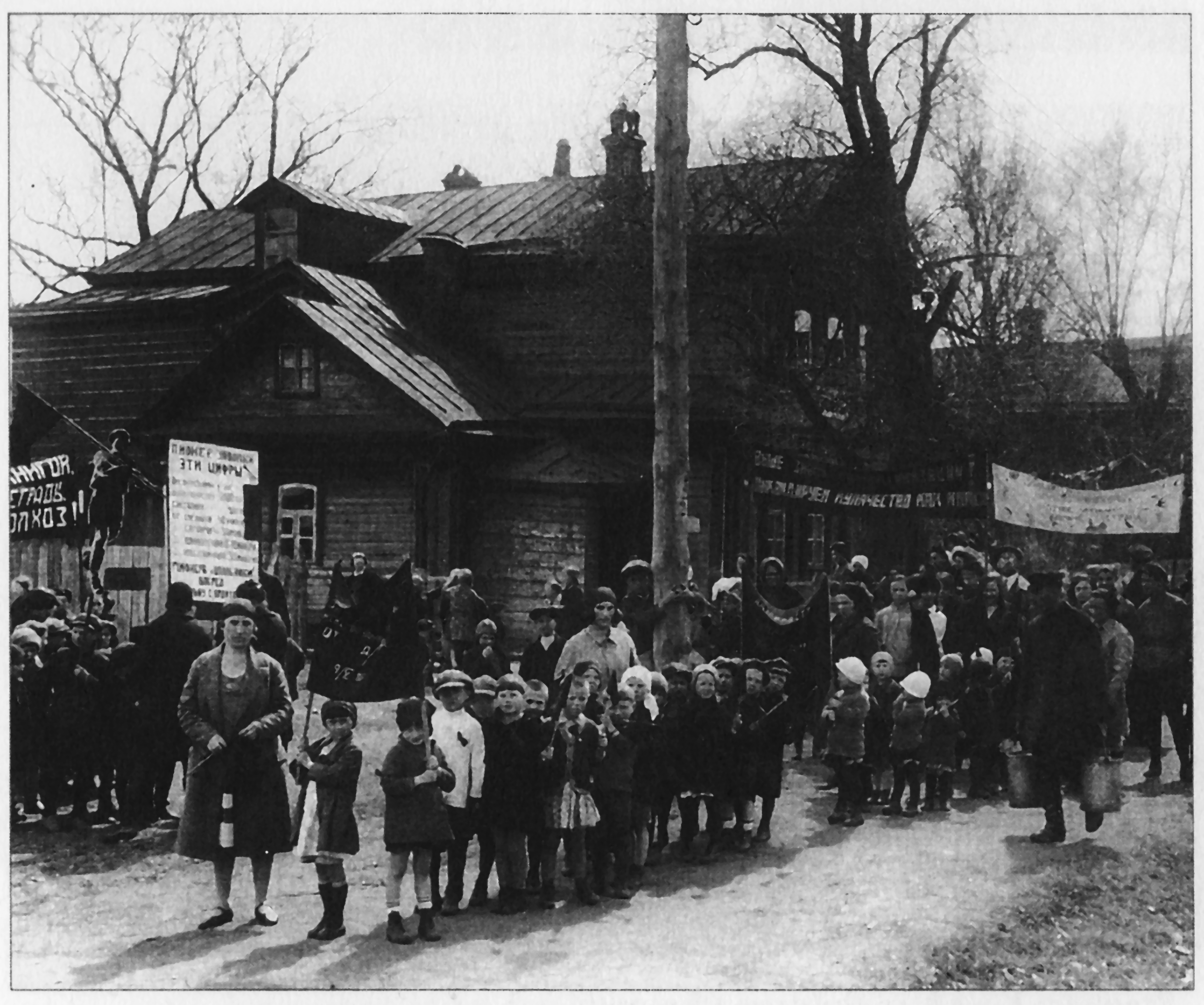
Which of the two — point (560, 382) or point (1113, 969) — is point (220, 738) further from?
point (560, 382)

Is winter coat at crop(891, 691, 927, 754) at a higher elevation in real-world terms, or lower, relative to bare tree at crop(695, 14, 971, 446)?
lower

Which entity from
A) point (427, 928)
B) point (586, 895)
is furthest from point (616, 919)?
point (427, 928)

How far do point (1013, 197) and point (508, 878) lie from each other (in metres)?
9.50

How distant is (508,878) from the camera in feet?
25.3

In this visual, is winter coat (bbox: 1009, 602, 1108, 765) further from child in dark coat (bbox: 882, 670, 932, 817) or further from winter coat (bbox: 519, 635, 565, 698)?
winter coat (bbox: 519, 635, 565, 698)

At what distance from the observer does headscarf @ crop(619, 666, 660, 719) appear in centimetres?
855

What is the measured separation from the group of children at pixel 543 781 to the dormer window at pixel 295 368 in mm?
10420

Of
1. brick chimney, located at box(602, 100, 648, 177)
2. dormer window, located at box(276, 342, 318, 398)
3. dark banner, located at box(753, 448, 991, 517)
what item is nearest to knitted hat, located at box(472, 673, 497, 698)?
dark banner, located at box(753, 448, 991, 517)

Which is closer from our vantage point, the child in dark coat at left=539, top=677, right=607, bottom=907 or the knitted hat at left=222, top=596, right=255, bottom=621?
the knitted hat at left=222, top=596, right=255, bottom=621

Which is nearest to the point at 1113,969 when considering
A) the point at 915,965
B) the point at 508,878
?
the point at 915,965

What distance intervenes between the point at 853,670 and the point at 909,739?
709 millimetres

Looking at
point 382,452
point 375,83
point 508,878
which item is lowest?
point 508,878

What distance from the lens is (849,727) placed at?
967 cm

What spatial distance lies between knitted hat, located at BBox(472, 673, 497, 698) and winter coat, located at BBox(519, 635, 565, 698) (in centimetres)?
244
